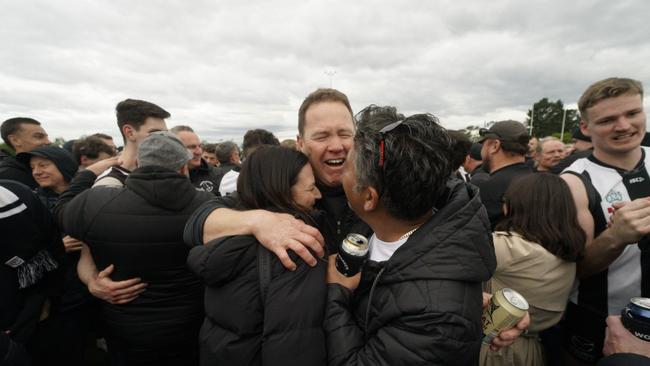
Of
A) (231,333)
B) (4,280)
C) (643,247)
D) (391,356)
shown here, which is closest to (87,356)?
(4,280)

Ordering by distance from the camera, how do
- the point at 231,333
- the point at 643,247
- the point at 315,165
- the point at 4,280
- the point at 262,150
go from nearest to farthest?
the point at 231,333 < the point at 262,150 < the point at 4,280 < the point at 643,247 < the point at 315,165

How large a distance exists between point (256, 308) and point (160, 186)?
1289 mm

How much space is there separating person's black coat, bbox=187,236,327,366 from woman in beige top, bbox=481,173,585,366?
1.48m

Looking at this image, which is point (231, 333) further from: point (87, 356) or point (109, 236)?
point (87, 356)

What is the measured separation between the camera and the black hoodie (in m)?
2.02

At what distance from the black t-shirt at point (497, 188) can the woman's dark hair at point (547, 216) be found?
136cm

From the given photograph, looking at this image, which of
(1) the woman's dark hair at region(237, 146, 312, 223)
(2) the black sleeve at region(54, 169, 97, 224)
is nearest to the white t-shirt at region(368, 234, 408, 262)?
(1) the woman's dark hair at region(237, 146, 312, 223)

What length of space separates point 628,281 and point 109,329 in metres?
4.10

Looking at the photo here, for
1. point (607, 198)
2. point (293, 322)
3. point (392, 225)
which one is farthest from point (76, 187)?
point (607, 198)

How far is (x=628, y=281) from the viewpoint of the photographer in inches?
83.4

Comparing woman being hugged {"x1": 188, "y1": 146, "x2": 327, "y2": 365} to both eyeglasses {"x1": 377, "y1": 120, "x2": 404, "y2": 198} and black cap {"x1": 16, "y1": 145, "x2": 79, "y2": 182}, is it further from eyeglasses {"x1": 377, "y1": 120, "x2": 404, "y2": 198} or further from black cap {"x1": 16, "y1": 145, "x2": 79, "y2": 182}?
black cap {"x1": 16, "y1": 145, "x2": 79, "y2": 182}

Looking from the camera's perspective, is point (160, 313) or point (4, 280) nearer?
point (4, 280)

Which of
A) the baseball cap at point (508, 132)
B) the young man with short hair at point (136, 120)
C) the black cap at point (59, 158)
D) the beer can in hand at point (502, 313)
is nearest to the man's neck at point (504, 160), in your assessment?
the baseball cap at point (508, 132)

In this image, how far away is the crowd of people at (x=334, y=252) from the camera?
1213mm
